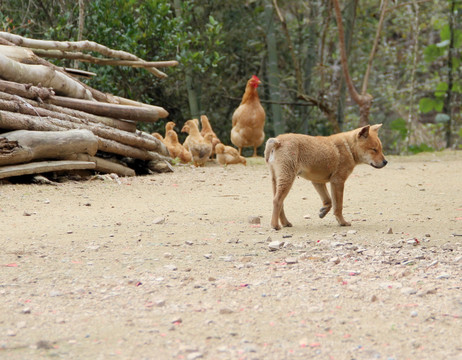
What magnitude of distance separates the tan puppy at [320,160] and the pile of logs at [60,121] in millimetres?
4010

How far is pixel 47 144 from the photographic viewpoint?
9203 millimetres

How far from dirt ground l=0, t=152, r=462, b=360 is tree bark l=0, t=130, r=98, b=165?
81cm

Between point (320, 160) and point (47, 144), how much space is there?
442 cm

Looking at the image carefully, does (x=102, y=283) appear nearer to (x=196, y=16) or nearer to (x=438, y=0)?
(x=196, y=16)

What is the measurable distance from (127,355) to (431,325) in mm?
1659

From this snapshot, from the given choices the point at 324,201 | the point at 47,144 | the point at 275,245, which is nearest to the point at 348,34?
the point at 47,144

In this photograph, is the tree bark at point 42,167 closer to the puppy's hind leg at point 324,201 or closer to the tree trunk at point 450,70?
the puppy's hind leg at point 324,201

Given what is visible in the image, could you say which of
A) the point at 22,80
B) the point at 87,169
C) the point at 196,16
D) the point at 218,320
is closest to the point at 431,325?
the point at 218,320

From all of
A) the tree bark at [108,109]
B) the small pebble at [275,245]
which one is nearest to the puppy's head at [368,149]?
the small pebble at [275,245]

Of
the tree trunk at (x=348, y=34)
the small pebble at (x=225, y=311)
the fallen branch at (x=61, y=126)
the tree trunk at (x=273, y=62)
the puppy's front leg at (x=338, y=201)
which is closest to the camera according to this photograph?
the small pebble at (x=225, y=311)

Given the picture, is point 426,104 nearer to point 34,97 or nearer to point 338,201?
point 34,97

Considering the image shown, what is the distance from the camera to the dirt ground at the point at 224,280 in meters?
3.31

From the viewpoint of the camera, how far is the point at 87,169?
1034cm

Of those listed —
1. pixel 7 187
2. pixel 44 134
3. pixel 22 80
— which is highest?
pixel 22 80
